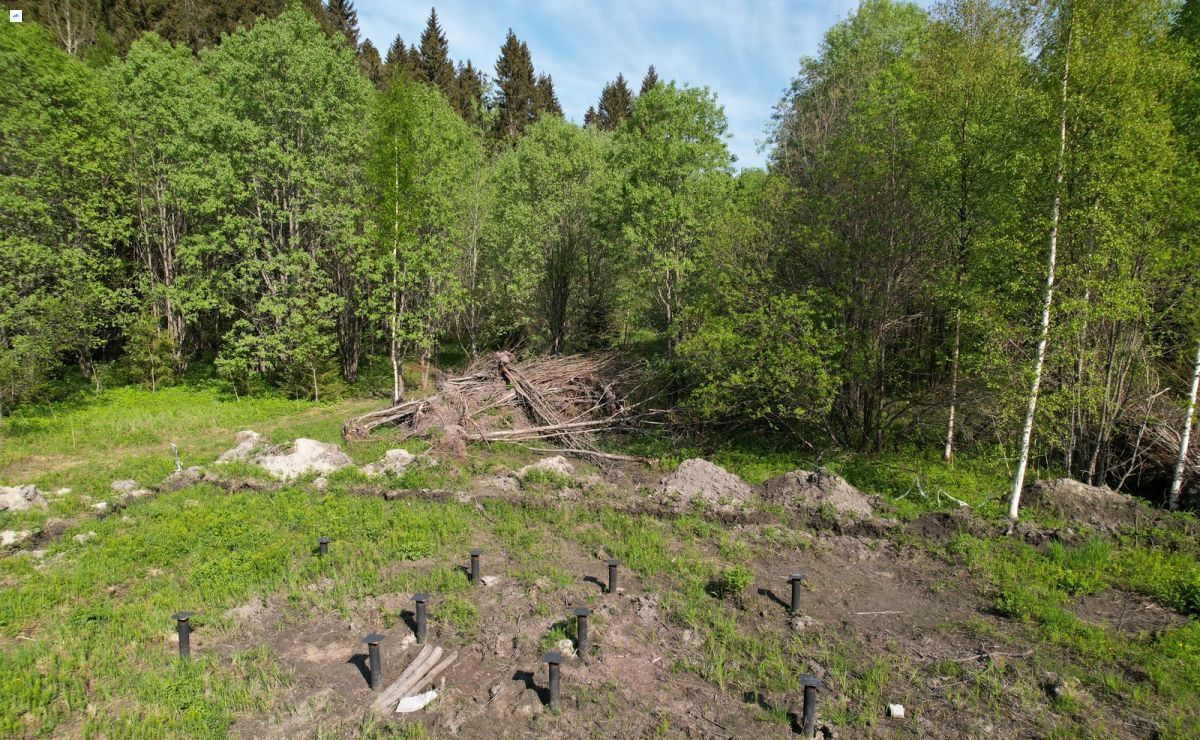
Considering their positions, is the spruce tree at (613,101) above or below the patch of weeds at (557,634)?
above

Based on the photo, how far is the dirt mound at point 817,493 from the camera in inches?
424

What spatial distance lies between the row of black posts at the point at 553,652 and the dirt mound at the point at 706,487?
139 inches

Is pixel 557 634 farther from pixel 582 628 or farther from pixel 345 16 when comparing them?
pixel 345 16

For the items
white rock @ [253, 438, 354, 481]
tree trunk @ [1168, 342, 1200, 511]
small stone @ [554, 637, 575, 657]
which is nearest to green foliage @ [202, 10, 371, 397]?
white rock @ [253, 438, 354, 481]

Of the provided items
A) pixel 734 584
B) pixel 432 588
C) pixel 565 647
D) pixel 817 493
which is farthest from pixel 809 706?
pixel 817 493

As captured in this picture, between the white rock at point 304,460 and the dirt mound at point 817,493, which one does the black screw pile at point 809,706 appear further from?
the white rock at point 304,460

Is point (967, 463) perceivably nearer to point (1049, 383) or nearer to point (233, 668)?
point (1049, 383)

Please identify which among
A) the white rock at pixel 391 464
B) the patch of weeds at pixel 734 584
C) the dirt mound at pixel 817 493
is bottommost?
the white rock at pixel 391 464

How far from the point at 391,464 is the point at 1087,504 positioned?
14118 mm

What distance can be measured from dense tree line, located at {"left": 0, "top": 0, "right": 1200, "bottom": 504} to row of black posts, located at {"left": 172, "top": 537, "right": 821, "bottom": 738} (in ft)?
21.5

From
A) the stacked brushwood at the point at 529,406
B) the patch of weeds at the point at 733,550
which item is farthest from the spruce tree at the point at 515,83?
the patch of weeds at the point at 733,550

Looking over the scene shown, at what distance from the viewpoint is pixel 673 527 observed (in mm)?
10414

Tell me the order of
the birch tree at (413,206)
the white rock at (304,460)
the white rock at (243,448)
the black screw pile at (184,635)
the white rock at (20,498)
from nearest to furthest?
the black screw pile at (184,635) < the white rock at (20,498) < the white rock at (304,460) < the white rock at (243,448) < the birch tree at (413,206)

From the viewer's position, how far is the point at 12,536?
936 cm
